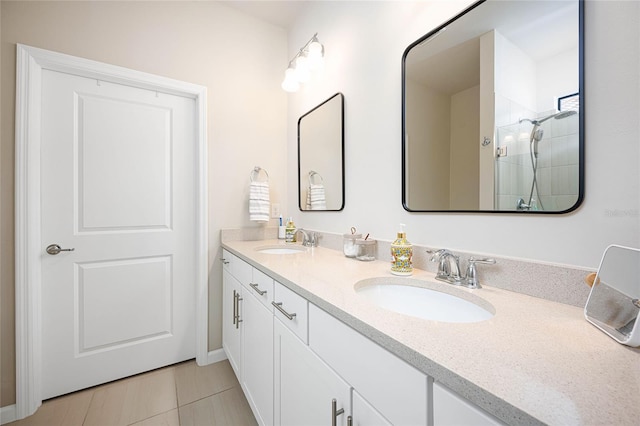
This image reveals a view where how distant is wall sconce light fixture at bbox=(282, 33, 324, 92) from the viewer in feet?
5.57

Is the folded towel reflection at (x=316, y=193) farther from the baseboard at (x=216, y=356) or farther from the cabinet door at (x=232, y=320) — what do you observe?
the baseboard at (x=216, y=356)

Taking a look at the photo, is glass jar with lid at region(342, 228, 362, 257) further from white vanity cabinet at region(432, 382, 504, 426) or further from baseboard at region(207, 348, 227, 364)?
baseboard at region(207, 348, 227, 364)

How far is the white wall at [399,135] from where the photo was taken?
646mm

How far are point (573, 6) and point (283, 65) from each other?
1.92 meters

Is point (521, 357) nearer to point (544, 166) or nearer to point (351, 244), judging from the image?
point (544, 166)

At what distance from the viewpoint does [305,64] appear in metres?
1.79

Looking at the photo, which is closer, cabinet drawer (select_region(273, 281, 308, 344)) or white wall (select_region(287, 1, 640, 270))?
white wall (select_region(287, 1, 640, 270))

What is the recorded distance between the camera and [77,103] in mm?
1562

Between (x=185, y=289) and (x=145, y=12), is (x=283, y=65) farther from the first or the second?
(x=185, y=289)

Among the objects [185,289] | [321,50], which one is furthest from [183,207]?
[321,50]

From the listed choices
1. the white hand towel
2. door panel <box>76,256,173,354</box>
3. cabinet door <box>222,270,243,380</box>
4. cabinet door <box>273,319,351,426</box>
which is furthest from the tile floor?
the white hand towel

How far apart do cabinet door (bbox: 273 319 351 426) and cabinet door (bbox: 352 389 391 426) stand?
0.02m

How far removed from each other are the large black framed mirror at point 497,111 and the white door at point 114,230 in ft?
5.09

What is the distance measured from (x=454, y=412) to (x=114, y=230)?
1.97m
